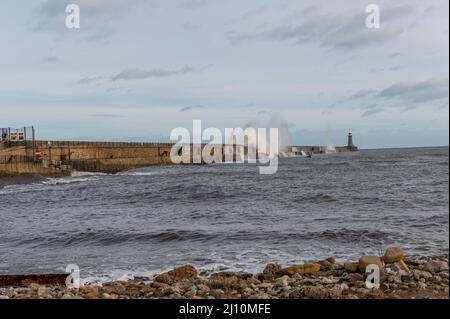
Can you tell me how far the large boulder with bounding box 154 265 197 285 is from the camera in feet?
35.4

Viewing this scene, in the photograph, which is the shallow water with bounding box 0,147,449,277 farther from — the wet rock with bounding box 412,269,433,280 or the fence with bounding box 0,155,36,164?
the fence with bounding box 0,155,36,164

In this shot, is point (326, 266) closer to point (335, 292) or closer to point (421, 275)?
point (421, 275)

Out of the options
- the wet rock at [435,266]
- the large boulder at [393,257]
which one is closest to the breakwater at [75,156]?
the large boulder at [393,257]

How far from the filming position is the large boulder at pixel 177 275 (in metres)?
10.8

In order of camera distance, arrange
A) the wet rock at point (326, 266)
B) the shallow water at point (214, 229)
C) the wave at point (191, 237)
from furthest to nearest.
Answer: the wave at point (191, 237)
the shallow water at point (214, 229)
the wet rock at point (326, 266)

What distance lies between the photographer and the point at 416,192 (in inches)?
1148

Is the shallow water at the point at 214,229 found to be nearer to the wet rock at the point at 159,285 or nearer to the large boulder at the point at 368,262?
the wet rock at the point at 159,285

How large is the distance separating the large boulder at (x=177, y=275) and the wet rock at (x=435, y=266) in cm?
523

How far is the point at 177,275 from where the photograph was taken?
11.1 metres

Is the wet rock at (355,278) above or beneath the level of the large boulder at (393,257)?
beneath

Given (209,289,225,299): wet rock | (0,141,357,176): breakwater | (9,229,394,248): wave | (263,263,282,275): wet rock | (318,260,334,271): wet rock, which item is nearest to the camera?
(209,289,225,299): wet rock

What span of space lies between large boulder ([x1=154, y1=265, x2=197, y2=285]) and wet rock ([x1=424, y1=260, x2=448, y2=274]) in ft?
17.2

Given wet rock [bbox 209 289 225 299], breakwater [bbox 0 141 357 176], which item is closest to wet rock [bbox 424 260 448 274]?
wet rock [bbox 209 289 225 299]

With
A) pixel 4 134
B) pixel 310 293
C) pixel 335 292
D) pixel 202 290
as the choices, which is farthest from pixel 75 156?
pixel 335 292
